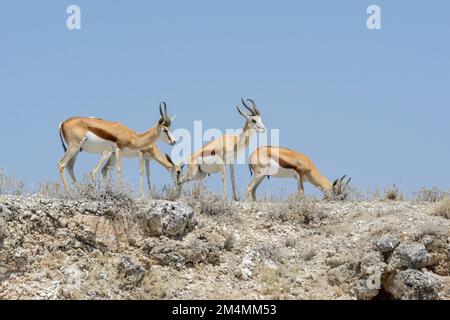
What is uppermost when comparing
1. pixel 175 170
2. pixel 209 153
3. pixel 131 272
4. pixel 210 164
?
pixel 209 153

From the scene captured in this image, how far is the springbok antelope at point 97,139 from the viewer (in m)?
23.1

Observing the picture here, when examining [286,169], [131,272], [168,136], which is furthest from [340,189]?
[131,272]

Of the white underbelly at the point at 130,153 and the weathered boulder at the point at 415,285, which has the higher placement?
the white underbelly at the point at 130,153

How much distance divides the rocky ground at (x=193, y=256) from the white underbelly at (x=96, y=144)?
4.13 metres

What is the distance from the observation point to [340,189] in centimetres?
2402

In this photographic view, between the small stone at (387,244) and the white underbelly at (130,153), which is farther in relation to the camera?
the white underbelly at (130,153)

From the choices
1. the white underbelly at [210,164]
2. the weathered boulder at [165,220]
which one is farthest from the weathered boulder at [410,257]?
the white underbelly at [210,164]

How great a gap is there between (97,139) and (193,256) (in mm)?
5830

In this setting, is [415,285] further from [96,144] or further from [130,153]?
[130,153]

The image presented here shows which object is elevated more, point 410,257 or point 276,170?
point 276,170

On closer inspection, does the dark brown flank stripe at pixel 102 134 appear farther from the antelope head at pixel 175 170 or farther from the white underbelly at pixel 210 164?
the antelope head at pixel 175 170

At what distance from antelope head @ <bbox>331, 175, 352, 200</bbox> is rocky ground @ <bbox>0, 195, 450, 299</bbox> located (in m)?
3.27

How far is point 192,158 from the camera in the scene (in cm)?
2642

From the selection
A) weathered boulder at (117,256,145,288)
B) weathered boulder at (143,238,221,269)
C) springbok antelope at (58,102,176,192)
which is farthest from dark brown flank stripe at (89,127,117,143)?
weathered boulder at (117,256,145,288)
